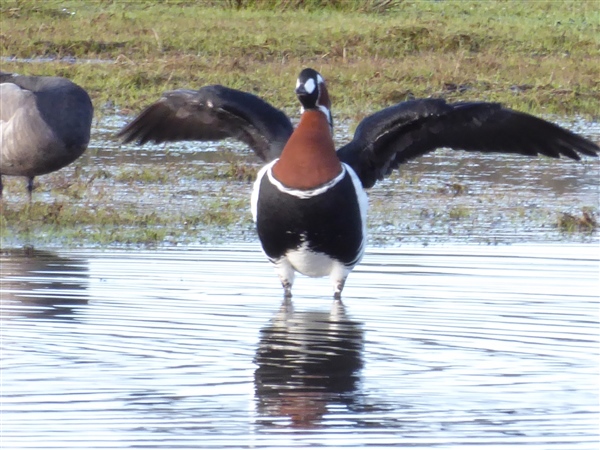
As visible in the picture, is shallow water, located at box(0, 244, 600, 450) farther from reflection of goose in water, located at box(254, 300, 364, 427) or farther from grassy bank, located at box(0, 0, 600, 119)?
grassy bank, located at box(0, 0, 600, 119)

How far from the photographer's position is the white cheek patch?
19.6 feet

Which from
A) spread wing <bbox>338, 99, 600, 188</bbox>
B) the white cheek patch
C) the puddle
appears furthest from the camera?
the puddle

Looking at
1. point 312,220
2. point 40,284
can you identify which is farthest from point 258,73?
point 312,220

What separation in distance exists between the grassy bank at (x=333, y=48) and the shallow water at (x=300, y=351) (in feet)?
16.6

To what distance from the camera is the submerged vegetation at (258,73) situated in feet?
26.2

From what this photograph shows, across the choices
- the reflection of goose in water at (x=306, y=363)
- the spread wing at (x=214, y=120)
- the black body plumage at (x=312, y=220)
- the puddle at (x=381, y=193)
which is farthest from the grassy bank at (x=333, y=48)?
the reflection of goose in water at (x=306, y=363)

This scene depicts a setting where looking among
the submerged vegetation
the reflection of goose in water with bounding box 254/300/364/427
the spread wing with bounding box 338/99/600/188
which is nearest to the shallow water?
the reflection of goose in water with bounding box 254/300/364/427

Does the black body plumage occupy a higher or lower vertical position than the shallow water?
higher

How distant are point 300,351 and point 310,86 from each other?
4.14 feet

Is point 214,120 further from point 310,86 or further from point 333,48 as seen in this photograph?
point 333,48

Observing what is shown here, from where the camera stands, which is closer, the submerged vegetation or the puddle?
the puddle

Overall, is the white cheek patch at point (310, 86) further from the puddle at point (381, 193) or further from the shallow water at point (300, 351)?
the puddle at point (381, 193)

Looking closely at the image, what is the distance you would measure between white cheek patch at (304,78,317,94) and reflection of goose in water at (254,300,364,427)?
972 millimetres

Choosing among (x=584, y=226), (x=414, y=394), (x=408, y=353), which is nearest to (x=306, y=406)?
(x=414, y=394)
